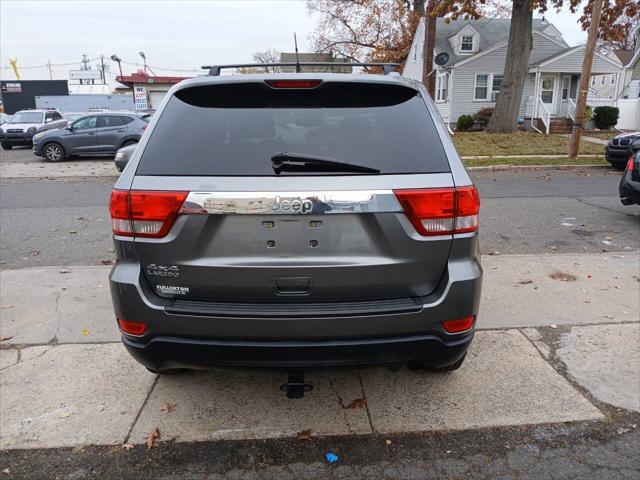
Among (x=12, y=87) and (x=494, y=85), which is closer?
(x=494, y=85)

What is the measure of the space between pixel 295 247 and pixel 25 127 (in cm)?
2467

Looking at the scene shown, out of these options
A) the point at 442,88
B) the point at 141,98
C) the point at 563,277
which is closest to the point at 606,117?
the point at 442,88

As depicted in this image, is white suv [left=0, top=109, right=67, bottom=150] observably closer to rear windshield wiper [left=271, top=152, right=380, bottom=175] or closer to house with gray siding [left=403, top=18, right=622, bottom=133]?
house with gray siding [left=403, top=18, right=622, bottom=133]

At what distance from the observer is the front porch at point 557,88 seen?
26672 mm

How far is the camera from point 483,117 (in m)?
26.1

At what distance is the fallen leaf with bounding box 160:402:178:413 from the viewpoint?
119 inches

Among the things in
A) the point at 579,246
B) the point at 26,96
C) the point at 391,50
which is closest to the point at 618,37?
the point at 391,50

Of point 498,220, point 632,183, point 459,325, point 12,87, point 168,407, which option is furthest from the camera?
point 12,87

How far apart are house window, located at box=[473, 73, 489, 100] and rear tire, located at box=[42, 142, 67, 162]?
2155 cm

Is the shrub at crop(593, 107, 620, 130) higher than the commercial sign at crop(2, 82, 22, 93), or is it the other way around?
the commercial sign at crop(2, 82, 22, 93)

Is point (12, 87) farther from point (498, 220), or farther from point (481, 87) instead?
point (498, 220)

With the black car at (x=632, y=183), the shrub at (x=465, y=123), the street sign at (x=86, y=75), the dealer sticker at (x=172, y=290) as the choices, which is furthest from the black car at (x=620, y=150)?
the street sign at (x=86, y=75)

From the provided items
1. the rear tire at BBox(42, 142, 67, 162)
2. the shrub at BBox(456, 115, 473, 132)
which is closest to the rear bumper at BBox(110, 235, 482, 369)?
the rear tire at BBox(42, 142, 67, 162)

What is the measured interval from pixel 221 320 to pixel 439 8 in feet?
67.6
